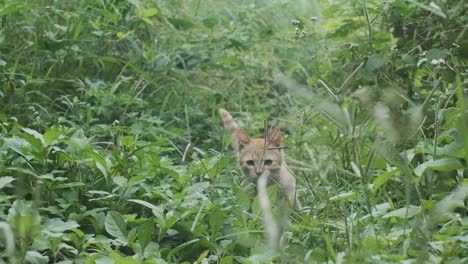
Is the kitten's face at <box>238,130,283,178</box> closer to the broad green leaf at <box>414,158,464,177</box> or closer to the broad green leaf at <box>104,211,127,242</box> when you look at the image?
the broad green leaf at <box>104,211,127,242</box>

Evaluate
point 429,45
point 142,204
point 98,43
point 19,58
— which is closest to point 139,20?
point 98,43

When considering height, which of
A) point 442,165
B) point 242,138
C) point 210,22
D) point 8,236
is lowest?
point 242,138

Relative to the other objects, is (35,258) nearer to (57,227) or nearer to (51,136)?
(57,227)

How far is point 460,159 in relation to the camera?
2795 millimetres

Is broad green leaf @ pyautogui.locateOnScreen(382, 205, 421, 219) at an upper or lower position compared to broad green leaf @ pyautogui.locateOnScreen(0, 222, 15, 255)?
upper

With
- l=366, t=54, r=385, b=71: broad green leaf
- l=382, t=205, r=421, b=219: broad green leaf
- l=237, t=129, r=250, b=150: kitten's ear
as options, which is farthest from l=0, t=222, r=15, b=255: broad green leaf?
l=237, t=129, r=250, b=150: kitten's ear

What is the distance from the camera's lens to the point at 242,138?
4.53 m

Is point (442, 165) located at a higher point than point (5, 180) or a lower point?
higher

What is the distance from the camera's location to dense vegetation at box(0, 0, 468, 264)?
8.52ft

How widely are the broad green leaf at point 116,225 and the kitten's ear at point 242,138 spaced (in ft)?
5.48

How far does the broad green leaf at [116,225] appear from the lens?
2875 millimetres

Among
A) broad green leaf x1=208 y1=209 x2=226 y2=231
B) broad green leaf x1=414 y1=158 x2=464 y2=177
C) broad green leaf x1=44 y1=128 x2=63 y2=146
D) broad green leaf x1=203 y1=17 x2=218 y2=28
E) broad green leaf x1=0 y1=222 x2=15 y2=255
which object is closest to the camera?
broad green leaf x1=0 y1=222 x2=15 y2=255

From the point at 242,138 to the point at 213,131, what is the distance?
30cm

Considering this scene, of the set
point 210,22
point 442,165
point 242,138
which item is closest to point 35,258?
point 442,165
